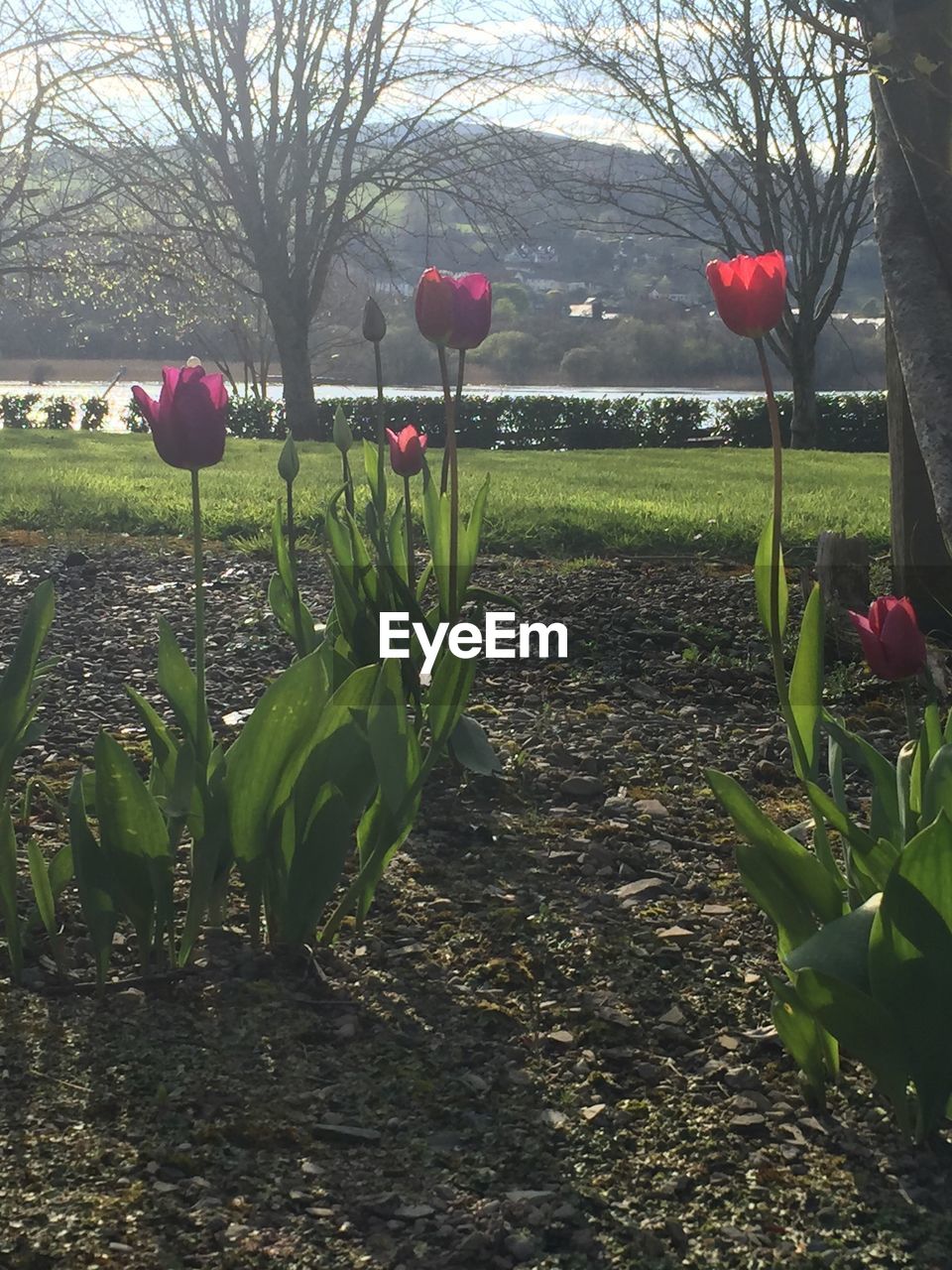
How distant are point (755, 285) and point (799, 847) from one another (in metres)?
0.75

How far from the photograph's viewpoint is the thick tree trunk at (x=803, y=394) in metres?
18.6

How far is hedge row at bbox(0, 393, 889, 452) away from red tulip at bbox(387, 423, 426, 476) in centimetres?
1627

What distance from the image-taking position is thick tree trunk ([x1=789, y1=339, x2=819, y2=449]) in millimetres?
18578

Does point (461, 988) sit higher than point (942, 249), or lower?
lower

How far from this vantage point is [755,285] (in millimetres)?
1727

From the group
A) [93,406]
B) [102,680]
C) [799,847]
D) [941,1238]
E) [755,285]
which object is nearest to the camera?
[941,1238]

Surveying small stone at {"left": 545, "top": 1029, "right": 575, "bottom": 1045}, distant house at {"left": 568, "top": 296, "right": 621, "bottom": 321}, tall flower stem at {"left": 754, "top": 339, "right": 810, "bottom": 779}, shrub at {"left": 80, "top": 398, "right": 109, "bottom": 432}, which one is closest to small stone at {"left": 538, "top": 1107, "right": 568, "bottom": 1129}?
small stone at {"left": 545, "top": 1029, "right": 575, "bottom": 1045}

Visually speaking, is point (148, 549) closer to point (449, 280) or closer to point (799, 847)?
point (449, 280)

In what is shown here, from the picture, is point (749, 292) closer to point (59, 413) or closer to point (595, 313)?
point (59, 413)

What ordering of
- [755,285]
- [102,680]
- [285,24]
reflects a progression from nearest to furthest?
[755,285]
[102,680]
[285,24]

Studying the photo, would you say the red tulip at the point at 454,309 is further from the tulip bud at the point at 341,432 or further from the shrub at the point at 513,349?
the shrub at the point at 513,349

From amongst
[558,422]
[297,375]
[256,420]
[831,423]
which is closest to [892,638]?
[297,375]

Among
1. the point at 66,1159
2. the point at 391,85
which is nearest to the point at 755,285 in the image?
the point at 66,1159

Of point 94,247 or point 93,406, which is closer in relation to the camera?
point 94,247
